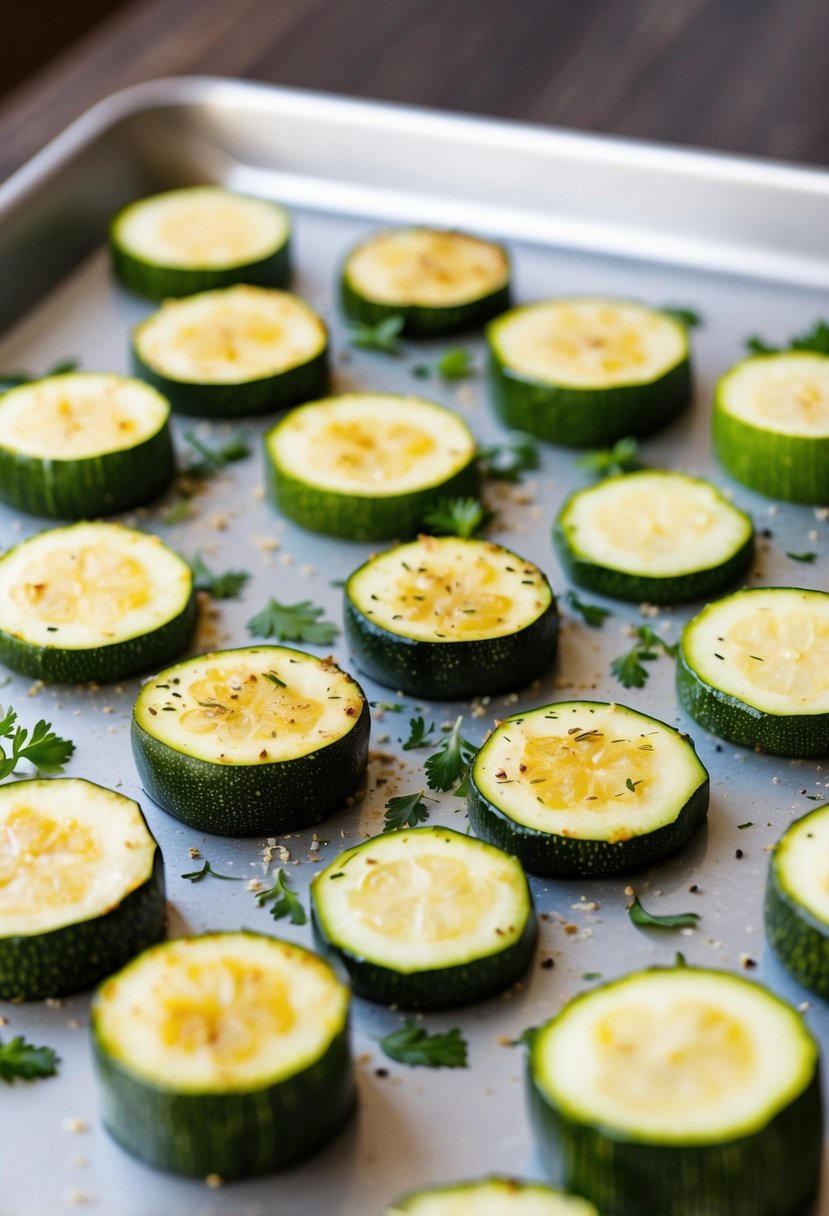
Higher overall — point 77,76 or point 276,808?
point 77,76

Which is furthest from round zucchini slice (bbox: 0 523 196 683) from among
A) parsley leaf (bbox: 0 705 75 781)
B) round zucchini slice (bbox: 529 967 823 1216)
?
round zucchini slice (bbox: 529 967 823 1216)

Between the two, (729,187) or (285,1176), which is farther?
(729,187)

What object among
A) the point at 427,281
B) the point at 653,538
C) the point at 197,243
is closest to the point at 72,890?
the point at 653,538

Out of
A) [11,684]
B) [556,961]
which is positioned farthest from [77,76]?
[556,961]

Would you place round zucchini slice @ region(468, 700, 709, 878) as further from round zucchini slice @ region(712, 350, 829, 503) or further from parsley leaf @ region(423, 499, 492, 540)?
round zucchini slice @ region(712, 350, 829, 503)

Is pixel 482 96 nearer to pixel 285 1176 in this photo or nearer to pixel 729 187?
pixel 729 187

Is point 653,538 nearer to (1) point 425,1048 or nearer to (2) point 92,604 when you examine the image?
(2) point 92,604
